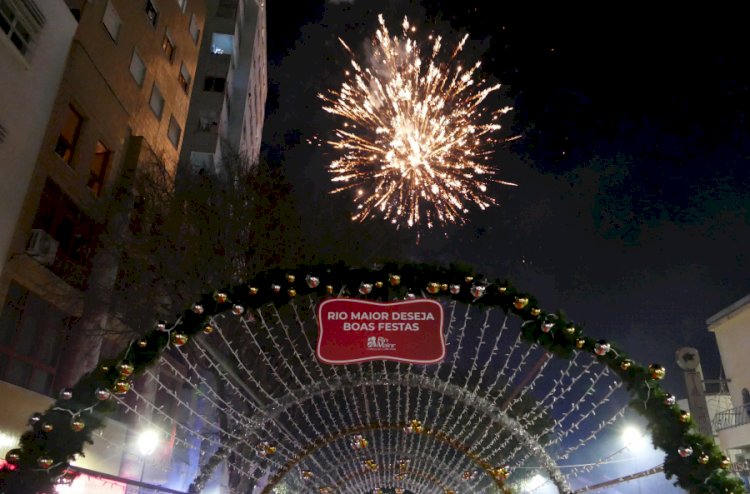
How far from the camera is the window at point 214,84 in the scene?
91.5ft

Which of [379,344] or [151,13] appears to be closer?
[379,344]

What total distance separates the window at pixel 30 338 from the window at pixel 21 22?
526 cm

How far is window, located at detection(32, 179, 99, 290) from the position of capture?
14.5m

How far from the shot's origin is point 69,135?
1531 centimetres

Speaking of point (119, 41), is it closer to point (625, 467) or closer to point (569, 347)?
point (569, 347)

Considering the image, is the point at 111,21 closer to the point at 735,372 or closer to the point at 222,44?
the point at 222,44

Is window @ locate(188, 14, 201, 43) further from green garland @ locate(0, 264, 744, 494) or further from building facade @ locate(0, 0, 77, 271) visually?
green garland @ locate(0, 264, 744, 494)

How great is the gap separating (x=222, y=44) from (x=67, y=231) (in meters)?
16.8

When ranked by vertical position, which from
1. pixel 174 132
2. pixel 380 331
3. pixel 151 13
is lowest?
pixel 380 331

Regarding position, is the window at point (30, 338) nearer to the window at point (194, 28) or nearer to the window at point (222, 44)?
the window at point (194, 28)

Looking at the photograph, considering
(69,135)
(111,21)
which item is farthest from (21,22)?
(111,21)

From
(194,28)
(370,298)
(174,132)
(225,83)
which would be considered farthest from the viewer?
(225,83)

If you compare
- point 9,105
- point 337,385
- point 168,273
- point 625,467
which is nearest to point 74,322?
point 168,273

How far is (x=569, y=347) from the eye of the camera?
539cm
